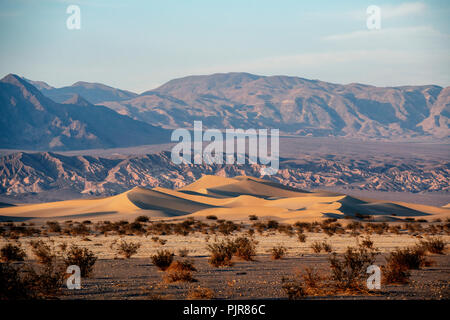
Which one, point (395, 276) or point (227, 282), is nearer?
point (395, 276)

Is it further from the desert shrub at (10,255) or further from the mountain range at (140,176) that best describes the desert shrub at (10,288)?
the mountain range at (140,176)

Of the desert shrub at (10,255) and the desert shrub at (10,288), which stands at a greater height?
the desert shrub at (10,288)

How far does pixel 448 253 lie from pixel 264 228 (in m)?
25.2

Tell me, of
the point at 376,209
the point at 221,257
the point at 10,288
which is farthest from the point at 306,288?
the point at 376,209

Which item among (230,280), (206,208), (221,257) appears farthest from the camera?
(206,208)

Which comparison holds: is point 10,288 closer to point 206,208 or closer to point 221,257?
point 221,257

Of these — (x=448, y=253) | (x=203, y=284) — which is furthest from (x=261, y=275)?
(x=448, y=253)

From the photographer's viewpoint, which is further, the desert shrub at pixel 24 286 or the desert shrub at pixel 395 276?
the desert shrub at pixel 395 276

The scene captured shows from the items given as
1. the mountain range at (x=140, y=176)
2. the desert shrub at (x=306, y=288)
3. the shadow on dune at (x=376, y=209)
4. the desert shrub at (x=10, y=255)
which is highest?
the desert shrub at (x=306, y=288)

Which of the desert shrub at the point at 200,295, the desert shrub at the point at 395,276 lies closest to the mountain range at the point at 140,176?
the desert shrub at the point at 395,276

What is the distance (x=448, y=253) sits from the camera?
87.9 feet

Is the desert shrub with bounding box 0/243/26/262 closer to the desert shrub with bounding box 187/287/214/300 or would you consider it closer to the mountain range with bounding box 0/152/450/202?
the desert shrub with bounding box 187/287/214/300

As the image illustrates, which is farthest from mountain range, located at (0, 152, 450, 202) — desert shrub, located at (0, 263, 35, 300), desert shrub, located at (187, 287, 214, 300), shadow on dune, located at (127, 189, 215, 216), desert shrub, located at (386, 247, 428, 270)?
desert shrub, located at (187, 287, 214, 300)
